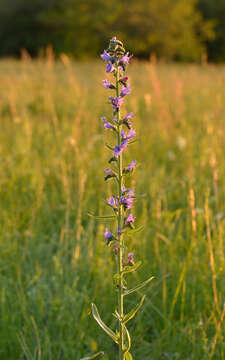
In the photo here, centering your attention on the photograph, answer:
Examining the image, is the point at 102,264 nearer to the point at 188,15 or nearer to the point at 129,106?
the point at 129,106

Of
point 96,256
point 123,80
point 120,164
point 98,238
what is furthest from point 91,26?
point 120,164

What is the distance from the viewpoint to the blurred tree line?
28.7 m

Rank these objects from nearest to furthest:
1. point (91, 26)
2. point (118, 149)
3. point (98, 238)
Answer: point (118, 149)
point (98, 238)
point (91, 26)

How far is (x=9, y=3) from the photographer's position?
97.0 feet

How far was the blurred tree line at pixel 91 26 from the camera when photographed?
28656 millimetres

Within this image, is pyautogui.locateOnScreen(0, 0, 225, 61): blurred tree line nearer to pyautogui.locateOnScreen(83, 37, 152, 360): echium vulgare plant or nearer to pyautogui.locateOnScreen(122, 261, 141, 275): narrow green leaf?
pyautogui.locateOnScreen(83, 37, 152, 360): echium vulgare plant

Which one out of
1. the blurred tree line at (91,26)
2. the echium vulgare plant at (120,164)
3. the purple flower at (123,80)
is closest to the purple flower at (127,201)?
the echium vulgare plant at (120,164)

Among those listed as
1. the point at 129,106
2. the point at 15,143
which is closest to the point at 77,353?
the point at 15,143

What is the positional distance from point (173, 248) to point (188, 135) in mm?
2234

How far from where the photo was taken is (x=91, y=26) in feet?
98.2

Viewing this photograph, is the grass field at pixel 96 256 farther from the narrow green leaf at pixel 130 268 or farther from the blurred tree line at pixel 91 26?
the blurred tree line at pixel 91 26

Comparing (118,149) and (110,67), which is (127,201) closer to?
(118,149)

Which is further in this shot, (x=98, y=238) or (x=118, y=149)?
(x=98, y=238)

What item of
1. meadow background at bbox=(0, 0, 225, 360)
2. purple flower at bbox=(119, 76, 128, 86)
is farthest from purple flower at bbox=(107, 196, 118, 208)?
purple flower at bbox=(119, 76, 128, 86)
